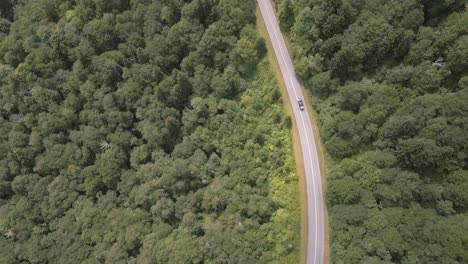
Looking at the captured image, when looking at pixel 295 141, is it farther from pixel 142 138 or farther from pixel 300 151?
pixel 142 138

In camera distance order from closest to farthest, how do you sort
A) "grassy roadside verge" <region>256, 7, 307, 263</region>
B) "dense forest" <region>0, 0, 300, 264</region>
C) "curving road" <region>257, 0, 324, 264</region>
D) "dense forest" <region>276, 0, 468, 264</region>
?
"dense forest" <region>276, 0, 468, 264</region>
"curving road" <region>257, 0, 324, 264</region>
"grassy roadside verge" <region>256, 7, 307, 263</region>
"dense forest" <region>0, 0, 300, 264</region>

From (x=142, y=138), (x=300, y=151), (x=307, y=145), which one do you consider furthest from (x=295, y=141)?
(x=142, y=138)

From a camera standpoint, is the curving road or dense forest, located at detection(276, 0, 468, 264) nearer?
dense forest, located at detection(276, 0, 468, 264)

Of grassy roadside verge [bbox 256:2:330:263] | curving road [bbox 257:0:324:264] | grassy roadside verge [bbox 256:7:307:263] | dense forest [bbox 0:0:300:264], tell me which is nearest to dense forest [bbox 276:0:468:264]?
grassy roadside verge [bbox 256:2:330:263]

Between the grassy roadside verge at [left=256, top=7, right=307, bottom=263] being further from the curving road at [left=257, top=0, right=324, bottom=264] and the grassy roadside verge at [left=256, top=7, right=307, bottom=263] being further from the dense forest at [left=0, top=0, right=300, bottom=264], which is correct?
the dense forest at [left=0, top=0, right=300, bottom=264]

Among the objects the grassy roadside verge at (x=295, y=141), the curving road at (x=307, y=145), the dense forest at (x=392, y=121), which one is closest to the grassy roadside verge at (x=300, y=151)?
the grassy roadside verge at (x=295, y=141)

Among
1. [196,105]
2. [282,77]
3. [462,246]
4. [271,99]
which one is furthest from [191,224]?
[462,246]

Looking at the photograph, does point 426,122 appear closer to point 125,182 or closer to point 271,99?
point 271,99
